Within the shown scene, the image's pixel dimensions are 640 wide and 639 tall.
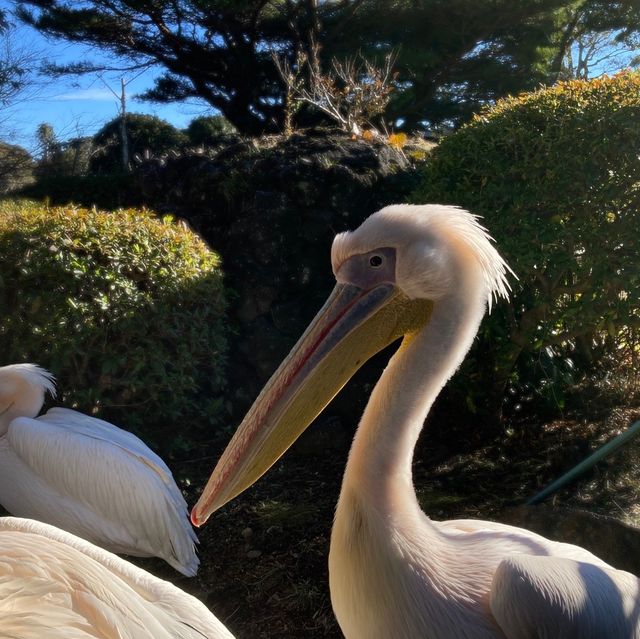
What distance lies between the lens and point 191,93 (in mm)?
16688

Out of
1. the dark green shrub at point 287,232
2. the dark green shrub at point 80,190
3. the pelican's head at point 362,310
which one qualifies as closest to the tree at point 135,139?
the dark green shrub at point 80,190

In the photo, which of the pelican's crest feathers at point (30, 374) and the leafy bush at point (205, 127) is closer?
the pelican's crest feathers at point (30, 374)

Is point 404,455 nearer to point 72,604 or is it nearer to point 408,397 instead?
point 408,397

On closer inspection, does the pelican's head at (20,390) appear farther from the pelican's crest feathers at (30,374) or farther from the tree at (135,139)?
the tree at (135,139)

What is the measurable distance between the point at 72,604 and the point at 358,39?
579 inches

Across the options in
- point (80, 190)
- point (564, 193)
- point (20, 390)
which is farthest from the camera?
point (80, 190)

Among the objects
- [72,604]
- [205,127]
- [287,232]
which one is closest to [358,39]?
[205,127]

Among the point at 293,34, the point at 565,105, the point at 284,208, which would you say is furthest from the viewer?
the point at 293,34

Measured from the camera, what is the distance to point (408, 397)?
6.07 feet

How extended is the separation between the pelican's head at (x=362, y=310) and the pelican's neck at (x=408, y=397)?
61mm

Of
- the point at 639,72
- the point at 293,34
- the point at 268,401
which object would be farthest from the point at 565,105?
the point at 293,34

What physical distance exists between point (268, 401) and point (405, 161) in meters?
4.26

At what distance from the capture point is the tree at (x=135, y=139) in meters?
18.0

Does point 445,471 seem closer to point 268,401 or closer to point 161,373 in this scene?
point 161,373
